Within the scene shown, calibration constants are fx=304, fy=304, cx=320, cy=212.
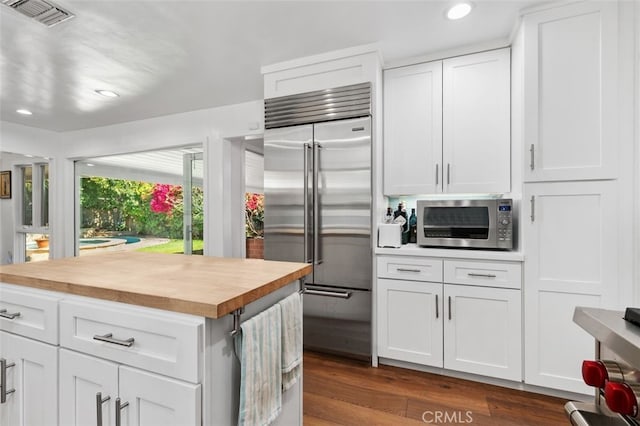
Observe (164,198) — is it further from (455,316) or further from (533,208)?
(533,208)

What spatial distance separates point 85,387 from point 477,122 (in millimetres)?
2736

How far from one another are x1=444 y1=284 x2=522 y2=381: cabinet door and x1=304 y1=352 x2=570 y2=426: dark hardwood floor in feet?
0.49

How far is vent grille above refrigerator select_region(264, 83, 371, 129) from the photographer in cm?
243

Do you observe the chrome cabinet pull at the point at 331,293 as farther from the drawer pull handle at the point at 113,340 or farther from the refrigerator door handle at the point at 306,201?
the drawer pull handle at the point at 113,340

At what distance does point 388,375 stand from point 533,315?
107 centimetres

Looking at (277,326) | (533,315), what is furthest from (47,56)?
(533,315)

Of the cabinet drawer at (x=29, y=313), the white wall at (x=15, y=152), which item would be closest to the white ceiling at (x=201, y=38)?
the white wall at (x=15, y=152)

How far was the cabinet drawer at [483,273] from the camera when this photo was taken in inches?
79.7

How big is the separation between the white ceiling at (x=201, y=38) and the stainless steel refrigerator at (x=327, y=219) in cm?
59

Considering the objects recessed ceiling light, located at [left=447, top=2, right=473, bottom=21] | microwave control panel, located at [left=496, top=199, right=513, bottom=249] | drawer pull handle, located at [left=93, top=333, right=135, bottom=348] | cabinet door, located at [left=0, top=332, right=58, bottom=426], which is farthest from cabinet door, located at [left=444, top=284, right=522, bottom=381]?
cabinet door, located at [left=0, top=332, right=58, bottom=426]

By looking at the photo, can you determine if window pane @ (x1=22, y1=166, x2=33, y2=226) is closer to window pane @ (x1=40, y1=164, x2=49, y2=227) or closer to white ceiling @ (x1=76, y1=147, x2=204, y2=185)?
window pane @ (x1=40, y1=164, x2=49, y2=227)

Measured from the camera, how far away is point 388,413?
72.1 inches

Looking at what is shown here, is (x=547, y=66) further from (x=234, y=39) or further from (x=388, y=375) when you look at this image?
(x=388, y=375)

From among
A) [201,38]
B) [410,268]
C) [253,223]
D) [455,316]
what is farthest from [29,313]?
[253,223]
